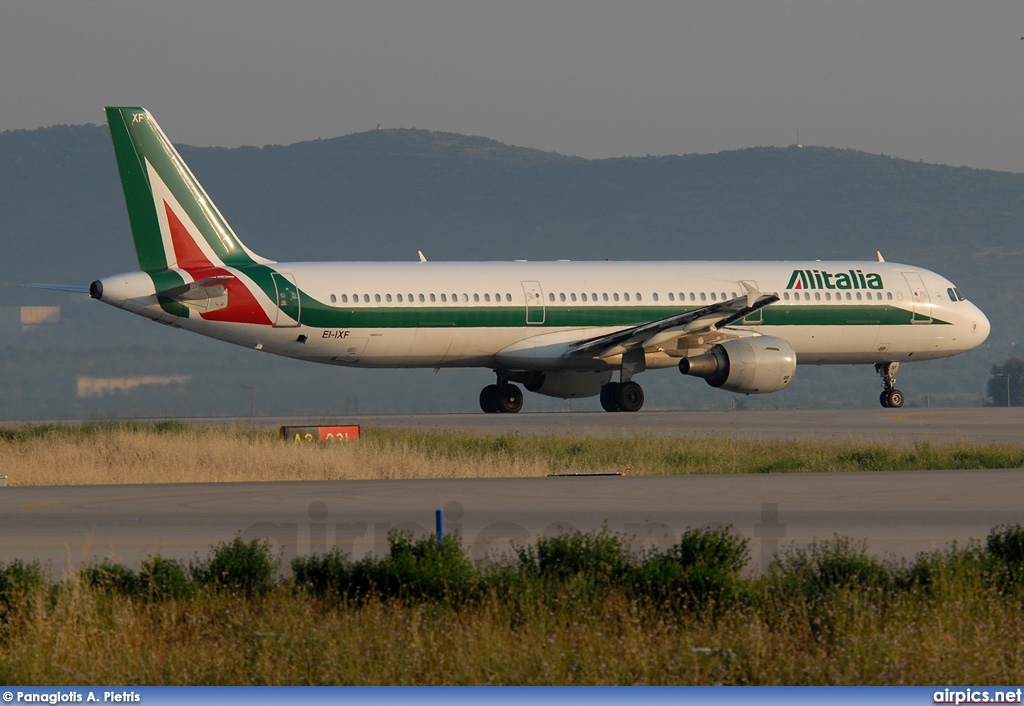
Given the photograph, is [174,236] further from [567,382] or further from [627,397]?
[627,397]

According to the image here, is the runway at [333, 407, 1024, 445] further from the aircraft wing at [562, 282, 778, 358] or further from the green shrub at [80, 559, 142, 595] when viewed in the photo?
the green shrub at [80, 559, 142, 595]

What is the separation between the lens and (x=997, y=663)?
11242mm

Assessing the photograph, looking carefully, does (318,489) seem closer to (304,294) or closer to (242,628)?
(242,628)

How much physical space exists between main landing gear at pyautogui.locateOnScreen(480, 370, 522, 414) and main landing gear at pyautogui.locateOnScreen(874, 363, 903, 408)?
485 inches

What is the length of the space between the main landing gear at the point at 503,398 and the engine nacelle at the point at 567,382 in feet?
1.96

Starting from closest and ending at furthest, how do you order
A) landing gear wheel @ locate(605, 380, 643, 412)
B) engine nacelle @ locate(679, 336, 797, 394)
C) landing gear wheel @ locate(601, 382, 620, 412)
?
engine nacelle @ locate(679, 336, 797, 394) < landing gear wheel @ locate(605, 380, 643, 412) < landing gear wheel @ locate(601, 382, 620, 412)

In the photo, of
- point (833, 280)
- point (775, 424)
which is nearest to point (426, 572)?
point (775, 424)

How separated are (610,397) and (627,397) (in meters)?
0.64

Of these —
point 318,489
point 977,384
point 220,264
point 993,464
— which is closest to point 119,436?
point 220,264

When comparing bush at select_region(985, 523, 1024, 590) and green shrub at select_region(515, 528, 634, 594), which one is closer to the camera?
bush at select_region(985, 523, 1024, 590)

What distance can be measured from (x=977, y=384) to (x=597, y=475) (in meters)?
173

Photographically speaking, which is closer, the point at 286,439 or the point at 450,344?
the point at 286,439

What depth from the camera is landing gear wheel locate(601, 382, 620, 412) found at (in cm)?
4834

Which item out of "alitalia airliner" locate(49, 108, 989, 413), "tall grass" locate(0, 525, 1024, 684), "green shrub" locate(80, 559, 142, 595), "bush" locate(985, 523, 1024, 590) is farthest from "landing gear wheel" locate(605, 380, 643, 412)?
"green shrub" locate(80, 559, 142, 595)
